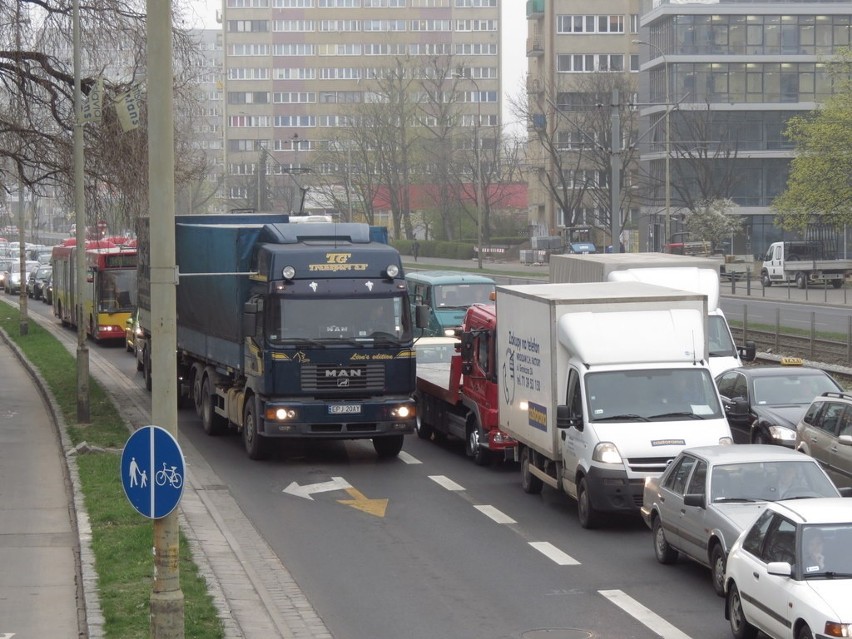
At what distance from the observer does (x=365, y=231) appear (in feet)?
70.6

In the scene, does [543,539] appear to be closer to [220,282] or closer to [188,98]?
[220,282]

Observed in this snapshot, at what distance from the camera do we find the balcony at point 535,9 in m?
118

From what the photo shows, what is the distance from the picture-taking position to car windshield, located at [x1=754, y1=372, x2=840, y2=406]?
840 inches

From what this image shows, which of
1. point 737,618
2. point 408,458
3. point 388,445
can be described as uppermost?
point 737,618

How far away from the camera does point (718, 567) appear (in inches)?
494

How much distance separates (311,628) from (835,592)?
4.25 m

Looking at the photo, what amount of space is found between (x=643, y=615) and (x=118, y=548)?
17.1ft

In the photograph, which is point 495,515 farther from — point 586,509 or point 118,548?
point 118,548

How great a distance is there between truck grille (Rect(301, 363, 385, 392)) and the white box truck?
3179mm

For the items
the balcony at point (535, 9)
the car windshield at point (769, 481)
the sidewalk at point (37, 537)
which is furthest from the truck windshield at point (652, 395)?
the balcony at point (535, 9)

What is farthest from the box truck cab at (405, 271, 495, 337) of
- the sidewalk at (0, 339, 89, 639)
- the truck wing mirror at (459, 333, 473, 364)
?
the truck wing mirror at (459, 333, 473, 364)

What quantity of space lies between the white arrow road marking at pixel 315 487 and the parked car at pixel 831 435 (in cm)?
616

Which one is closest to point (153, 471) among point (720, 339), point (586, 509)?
point (586, 509)

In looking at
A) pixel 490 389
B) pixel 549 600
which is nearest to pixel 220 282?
pixel 490 389
